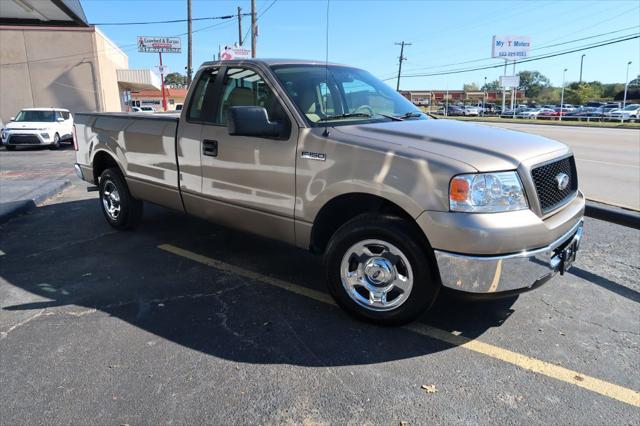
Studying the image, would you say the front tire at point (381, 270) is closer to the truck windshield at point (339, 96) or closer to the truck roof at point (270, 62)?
the truck windshield at point (339, 96)

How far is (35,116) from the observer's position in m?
18.2

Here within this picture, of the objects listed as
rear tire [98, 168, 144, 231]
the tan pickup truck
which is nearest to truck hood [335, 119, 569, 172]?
the tan pickup truck

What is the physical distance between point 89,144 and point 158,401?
4.44m

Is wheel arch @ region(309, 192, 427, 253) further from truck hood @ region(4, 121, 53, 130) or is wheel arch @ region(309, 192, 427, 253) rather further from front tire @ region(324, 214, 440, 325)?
truck hood @ region(4, 121, 53, 130)

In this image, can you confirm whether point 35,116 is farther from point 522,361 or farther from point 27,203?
point 522,361

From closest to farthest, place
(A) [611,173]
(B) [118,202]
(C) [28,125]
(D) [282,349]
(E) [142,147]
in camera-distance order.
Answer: (D) [282,349]
(E) [142,147]
(B) [118,202]
(A) [611,173]
(C) [28,125]

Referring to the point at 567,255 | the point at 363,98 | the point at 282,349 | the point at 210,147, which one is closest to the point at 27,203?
the point at 210,147

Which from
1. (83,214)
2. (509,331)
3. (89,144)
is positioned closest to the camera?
(509,331)

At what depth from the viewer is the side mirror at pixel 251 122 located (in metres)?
3.68

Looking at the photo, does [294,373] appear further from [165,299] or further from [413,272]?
[165,299]

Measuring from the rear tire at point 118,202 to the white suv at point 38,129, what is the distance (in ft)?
43.0

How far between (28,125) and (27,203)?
1192cm

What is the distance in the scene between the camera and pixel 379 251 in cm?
348

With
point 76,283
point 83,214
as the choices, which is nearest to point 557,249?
point 76,283
